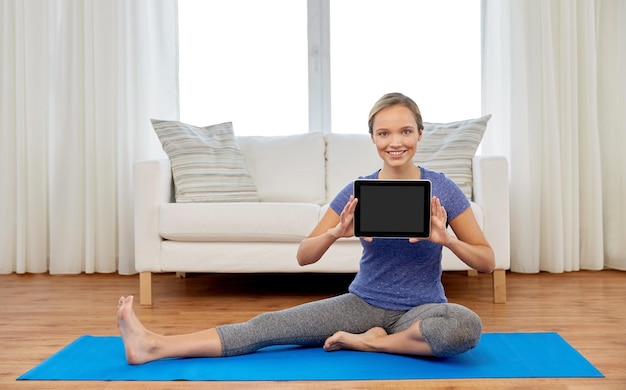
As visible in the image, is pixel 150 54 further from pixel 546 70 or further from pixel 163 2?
pixel 546 70

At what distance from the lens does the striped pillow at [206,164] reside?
11.8 ft

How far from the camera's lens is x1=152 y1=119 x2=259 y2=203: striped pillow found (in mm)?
3598

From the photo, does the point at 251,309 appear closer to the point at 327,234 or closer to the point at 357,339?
the point at 357,339

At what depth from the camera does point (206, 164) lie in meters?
3.68

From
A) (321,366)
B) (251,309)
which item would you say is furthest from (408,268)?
(251,309)

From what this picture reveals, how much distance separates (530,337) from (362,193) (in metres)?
0.87

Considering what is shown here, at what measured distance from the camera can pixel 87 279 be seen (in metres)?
4.09

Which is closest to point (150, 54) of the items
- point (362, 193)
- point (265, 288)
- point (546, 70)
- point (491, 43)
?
point (265, 288)

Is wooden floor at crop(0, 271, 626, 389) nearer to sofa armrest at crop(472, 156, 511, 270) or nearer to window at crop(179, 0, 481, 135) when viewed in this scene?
sofa armrest at crop(472, 156, 511, 270)

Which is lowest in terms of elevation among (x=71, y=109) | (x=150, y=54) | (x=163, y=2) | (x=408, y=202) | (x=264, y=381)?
(x=264, y=381)

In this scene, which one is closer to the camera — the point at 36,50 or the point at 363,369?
the point at 363,369

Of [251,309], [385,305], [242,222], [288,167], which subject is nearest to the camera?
[385,305]

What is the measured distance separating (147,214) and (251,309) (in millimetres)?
649

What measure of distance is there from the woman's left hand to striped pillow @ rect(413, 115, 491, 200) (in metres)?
1.58
